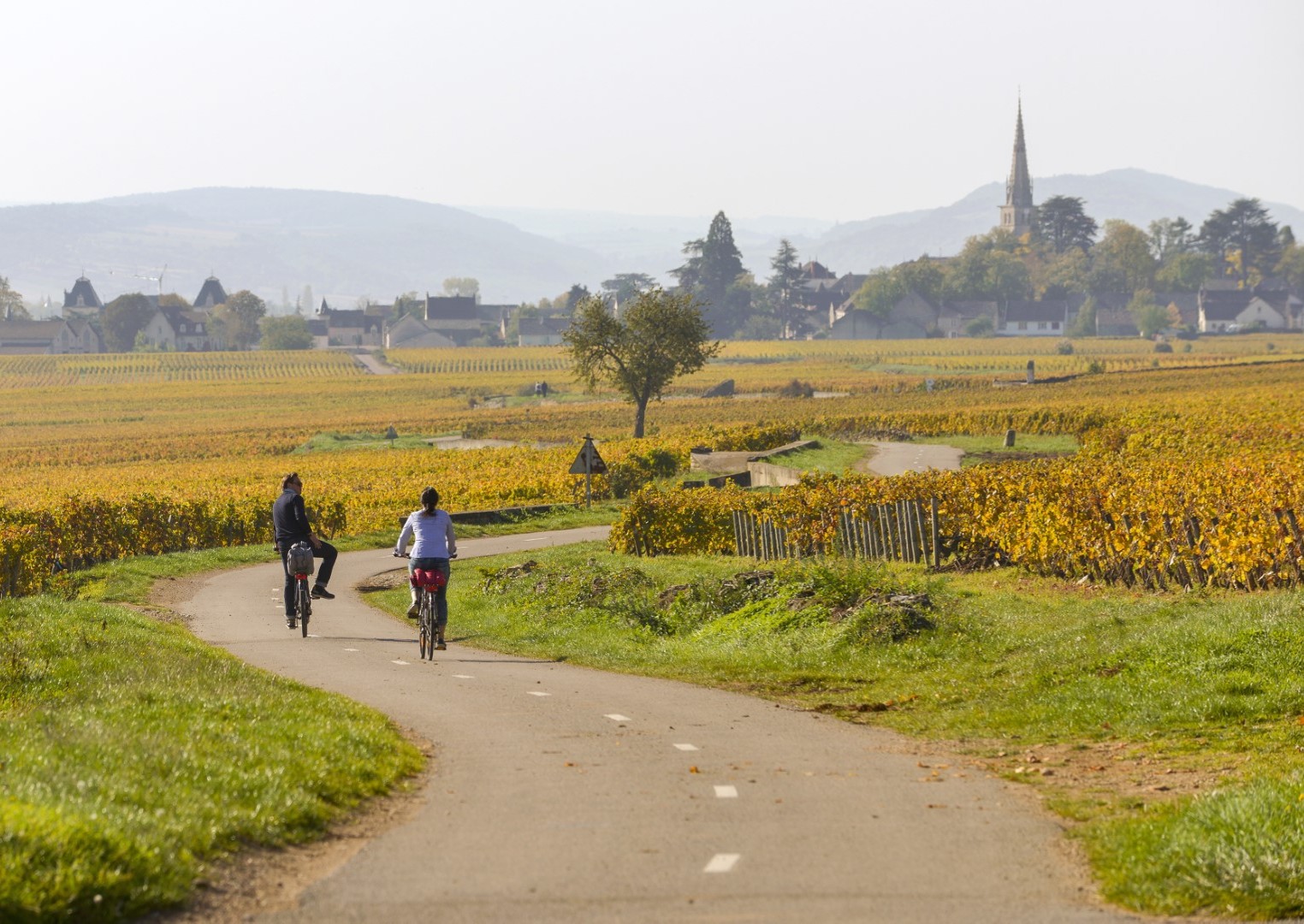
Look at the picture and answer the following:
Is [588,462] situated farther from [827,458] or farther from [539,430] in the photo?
[539,430]

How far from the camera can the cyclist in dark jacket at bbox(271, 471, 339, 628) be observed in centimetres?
2130

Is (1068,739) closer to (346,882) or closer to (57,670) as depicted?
(346,882)

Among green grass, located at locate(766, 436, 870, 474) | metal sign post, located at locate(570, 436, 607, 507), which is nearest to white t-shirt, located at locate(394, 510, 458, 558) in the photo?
metal sign post, located at locate(570, 436, 607, 507)

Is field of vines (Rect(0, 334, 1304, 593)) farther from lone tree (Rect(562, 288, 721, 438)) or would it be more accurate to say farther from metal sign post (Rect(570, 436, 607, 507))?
metal sign post (Rect(570, 436, 607, 507))

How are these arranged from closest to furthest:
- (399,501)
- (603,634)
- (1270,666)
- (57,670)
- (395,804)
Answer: (395,804), (1270,666), (57,670), (603,634), (399,501)

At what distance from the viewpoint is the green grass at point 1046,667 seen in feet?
28.3

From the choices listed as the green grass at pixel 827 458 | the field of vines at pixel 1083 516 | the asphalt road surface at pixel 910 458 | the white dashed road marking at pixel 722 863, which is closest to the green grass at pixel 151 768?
the white dashed road marking at pixel 722 863

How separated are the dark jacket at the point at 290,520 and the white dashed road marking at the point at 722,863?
13.5m

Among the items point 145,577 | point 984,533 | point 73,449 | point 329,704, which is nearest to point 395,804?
point 329,704

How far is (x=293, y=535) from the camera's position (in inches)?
847

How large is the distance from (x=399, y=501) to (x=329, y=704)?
3117 cm

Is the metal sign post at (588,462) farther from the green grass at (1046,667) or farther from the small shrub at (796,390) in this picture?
the small shrub at (796,390)

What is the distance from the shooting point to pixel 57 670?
14523 mm

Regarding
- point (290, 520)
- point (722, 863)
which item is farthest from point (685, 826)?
point (290, 520)
